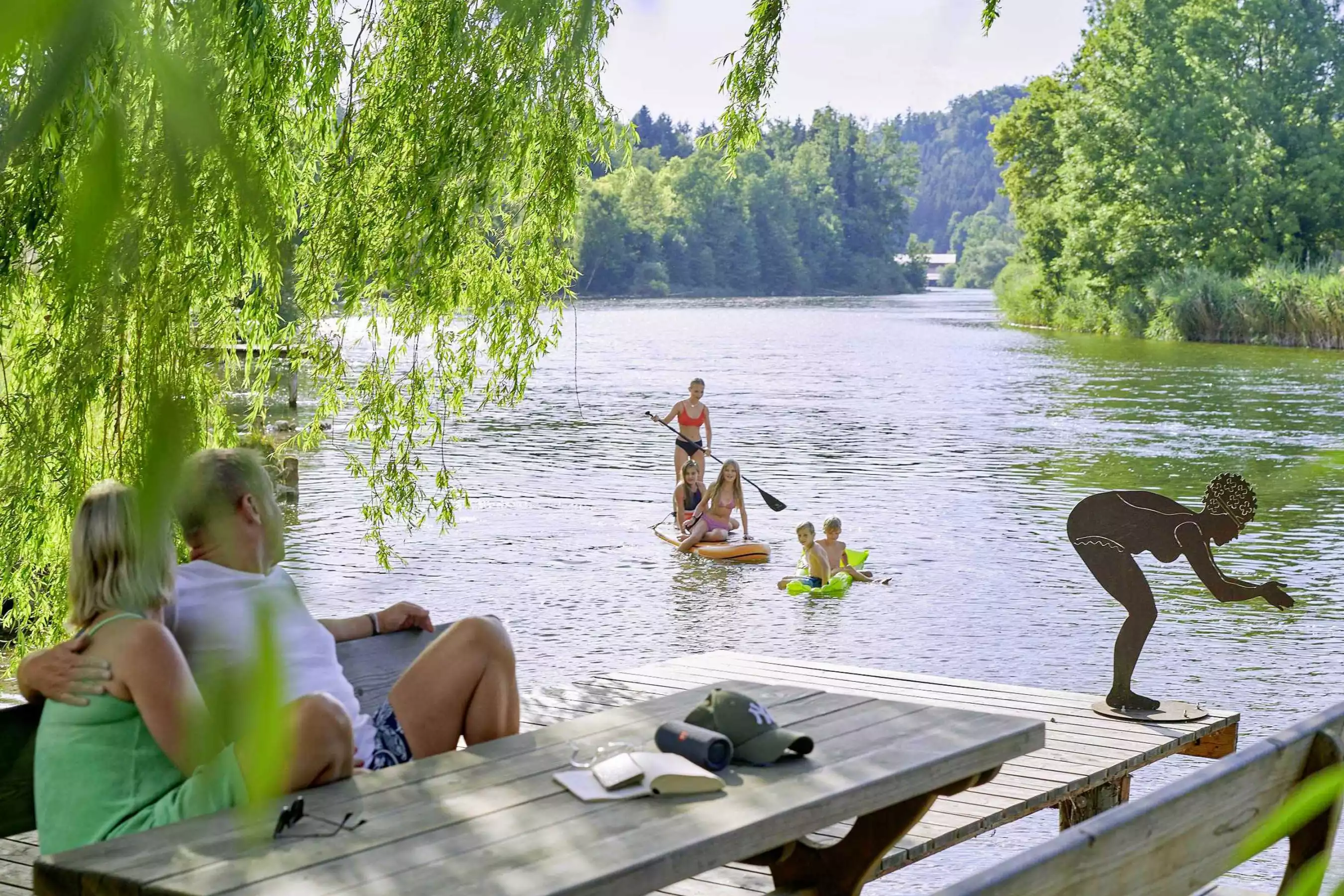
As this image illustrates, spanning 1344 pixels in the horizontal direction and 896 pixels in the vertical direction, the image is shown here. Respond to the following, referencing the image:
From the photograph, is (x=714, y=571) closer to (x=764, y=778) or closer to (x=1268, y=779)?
(x=764, y=778)

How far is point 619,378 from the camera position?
36312mm

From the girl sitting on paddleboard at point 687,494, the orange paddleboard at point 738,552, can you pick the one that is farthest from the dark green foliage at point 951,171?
the orange paddleboard at point 738,552

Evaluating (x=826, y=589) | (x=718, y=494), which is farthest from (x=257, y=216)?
(x=718, y=494)

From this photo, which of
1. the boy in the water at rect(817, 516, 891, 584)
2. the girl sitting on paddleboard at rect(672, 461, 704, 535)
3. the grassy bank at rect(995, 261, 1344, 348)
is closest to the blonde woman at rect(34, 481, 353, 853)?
the boy in the water at rect(817, 516, 891, 584)

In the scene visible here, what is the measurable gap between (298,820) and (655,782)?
0.71m

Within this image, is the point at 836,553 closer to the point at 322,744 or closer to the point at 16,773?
the point at 16,773

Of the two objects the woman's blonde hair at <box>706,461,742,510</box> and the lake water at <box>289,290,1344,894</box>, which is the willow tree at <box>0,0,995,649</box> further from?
the woman's blonde hair at <box>706,461,742,510</box>

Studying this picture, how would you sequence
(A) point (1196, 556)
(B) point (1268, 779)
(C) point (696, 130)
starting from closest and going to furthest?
(B) point (1268, 779) < (A) point (1196, 556) < (C) point (696, 130)

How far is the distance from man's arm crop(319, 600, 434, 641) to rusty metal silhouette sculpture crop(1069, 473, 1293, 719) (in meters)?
2.74

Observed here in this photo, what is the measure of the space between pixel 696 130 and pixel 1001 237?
52745mm

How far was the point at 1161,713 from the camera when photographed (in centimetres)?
618

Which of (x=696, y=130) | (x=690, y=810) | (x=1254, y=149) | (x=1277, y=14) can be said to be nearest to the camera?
(x=690, y=810)

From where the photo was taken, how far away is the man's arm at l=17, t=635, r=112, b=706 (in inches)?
120

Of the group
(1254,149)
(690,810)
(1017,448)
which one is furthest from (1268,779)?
(1254,149)
